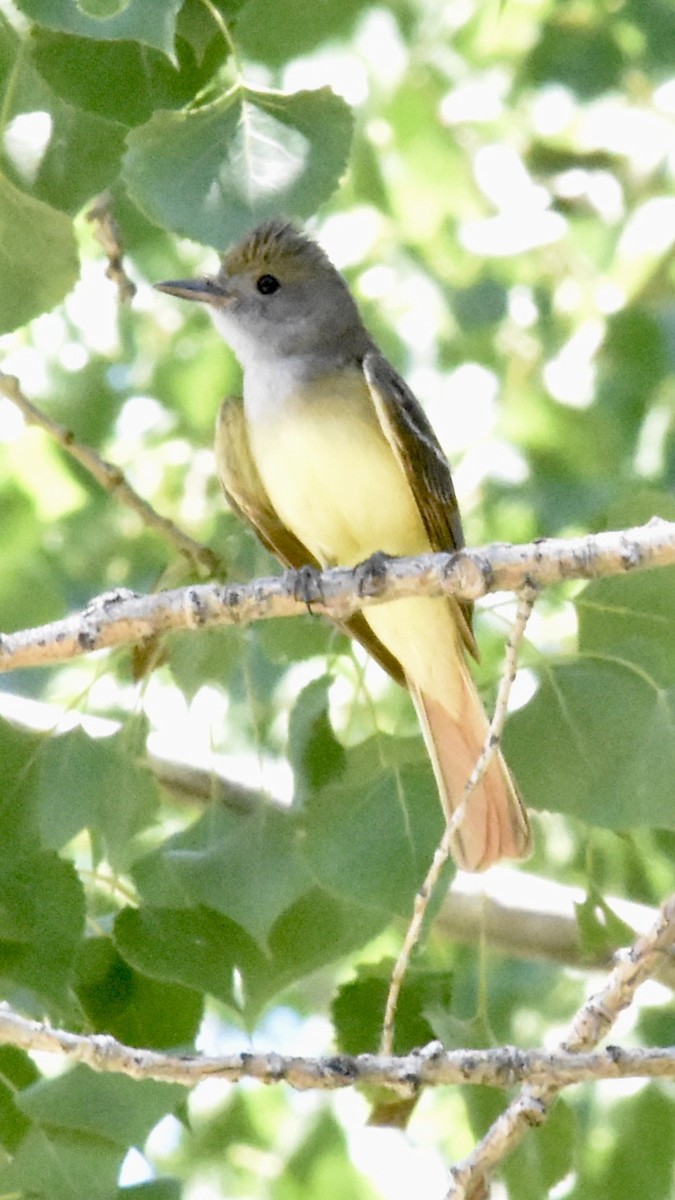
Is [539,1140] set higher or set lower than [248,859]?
lower

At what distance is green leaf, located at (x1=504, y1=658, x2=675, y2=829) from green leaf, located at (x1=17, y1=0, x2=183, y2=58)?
54.5 inches

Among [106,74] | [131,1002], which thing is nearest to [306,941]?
[131,1002]

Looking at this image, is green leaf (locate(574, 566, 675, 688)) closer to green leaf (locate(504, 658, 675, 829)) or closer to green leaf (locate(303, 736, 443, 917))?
green leaf (locate(504, 658, 675, 829))

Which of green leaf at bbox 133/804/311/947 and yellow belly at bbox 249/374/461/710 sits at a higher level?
yellow belly at bbox 249/374/461/710

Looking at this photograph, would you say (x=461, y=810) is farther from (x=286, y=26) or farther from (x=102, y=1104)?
(x=286, y=26)

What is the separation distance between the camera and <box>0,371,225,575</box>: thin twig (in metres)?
3.87

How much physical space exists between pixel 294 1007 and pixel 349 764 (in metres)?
3.36

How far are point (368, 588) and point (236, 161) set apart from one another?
0.79m

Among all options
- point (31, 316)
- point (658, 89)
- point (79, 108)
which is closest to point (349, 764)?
point (31, 316)

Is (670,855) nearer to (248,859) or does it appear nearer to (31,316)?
(248,859)

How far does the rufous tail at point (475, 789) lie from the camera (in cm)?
405

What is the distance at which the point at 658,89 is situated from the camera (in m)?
5.92

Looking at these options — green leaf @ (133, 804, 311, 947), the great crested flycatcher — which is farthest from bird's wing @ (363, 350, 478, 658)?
green leaf @ (133, 804, 311, 947)

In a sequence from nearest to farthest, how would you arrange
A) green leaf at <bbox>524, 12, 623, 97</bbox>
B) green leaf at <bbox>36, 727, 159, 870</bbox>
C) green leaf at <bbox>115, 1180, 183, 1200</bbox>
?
green leaf at <bbox>115, 1180, 183, 1200</bbox>, green leaf at <bbox>36, 727, 159, 870</bbox>, green leaf at <bbox>524, 12, 623, 97</bbox>
